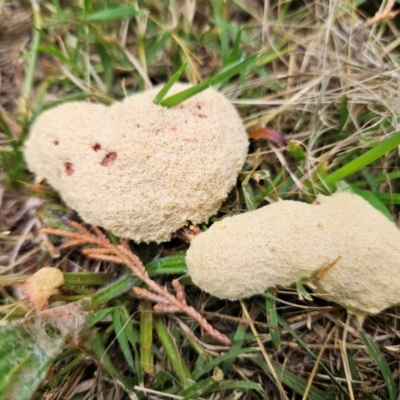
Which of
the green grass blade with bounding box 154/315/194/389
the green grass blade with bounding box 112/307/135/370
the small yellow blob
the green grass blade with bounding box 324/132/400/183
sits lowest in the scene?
the green grass blade with bounding box 154/315/194/389

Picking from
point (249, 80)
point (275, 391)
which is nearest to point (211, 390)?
point (275, 391)

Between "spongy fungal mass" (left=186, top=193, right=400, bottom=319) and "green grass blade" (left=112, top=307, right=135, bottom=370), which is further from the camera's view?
"green grass blade" (left=112, top=307, right=135, bottom=370)

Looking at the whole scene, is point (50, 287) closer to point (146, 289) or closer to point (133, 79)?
point (146, 289)

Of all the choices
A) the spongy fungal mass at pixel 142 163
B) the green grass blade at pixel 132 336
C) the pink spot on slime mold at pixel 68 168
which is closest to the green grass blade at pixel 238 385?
the green grass blade at pixel 132 336

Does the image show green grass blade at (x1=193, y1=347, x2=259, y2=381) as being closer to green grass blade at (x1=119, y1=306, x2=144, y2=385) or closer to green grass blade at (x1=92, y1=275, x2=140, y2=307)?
green grass blade at (x1=119, y1=306, x2=144, y2=385)

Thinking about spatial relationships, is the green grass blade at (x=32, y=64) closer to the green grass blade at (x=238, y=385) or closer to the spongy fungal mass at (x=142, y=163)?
the spongy fungal mass at (x=142, y=163)

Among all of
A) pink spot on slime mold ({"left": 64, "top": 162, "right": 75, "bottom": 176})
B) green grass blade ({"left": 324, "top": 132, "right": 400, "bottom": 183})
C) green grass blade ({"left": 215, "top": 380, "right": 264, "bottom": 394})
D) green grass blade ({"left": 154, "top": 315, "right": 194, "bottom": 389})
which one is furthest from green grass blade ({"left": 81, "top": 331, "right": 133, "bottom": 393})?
green grass blade ({"left": 324, "top": 132, "right": 400, "bottom": 183})

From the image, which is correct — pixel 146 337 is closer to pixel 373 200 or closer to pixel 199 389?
pixel 199 389
